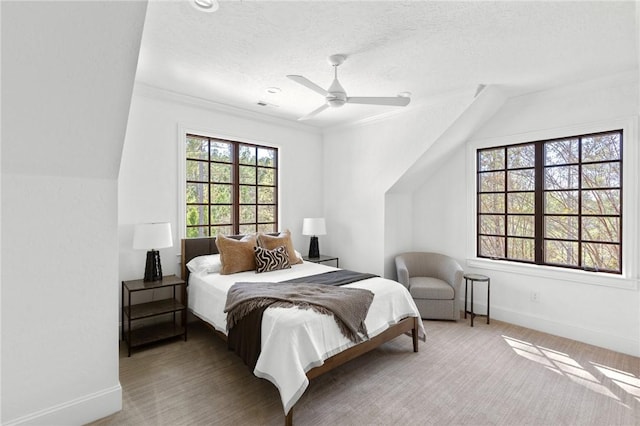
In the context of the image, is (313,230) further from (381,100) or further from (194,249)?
(381,100)

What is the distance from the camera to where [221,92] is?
11.6 ft

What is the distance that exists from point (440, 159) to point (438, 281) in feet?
5.41

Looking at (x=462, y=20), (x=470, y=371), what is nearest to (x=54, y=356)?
(x=470, y=371)

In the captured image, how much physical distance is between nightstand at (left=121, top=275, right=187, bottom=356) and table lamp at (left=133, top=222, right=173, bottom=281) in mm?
103

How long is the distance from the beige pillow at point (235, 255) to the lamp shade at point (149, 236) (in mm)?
581

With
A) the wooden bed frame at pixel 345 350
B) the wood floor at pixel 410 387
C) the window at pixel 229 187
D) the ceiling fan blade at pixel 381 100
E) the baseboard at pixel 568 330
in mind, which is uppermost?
the ceiling fan blade at pixel 381 100

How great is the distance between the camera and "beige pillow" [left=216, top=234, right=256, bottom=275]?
341cm

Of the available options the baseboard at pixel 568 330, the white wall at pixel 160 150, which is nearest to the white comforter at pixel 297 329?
the white wall at pixel 160 150

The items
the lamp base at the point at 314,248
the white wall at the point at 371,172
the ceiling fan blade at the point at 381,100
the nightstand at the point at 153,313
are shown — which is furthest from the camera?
the lamp base at the point at 314,248

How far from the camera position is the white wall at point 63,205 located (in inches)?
57.6

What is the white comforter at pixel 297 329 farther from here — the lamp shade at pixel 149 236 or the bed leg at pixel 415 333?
the lamp shade at pixel 149 236

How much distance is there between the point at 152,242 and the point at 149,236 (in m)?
0.07

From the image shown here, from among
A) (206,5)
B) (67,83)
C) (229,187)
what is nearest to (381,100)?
(206,5)

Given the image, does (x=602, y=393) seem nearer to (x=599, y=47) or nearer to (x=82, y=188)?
(x=599, y=47)
